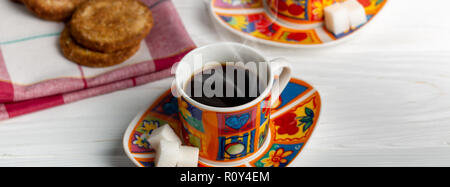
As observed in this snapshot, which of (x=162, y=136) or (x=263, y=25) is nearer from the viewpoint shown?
(x=162, y=136)

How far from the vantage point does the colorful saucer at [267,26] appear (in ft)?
3.67

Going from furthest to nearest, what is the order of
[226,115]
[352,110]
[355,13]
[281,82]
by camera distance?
1. [355,13]
2. [352,110]
3. [281,82]
4. [226,115]

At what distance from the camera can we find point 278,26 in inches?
46.1

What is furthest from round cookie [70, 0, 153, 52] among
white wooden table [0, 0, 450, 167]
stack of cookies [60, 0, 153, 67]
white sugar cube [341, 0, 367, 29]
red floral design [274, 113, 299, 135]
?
white sugar cube [341, 0, 367, 29]

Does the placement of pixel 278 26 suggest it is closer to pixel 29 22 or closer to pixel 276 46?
pixel 276 46

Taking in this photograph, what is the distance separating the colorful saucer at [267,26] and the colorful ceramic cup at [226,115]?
0.25 m

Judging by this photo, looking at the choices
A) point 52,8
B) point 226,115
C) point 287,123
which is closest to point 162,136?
point 226,115

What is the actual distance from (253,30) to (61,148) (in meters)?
0.53

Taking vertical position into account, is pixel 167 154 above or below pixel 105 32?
below

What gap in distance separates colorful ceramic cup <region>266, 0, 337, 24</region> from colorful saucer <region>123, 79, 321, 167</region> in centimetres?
24

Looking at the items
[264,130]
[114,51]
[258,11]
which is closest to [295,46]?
[258,11]

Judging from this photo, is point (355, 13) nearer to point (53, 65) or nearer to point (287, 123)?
point (287, 123)

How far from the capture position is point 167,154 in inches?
32.4

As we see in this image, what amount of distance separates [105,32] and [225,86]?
1.11 ft
